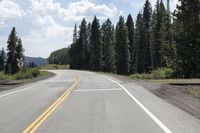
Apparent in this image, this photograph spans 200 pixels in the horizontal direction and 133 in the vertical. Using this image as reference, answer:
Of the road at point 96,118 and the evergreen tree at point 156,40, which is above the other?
the evergreen tree at point 156,40

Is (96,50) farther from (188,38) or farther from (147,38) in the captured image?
(188,38)

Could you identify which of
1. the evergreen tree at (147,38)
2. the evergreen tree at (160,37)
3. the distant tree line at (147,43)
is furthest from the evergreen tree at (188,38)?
the evergreen tree at (147,38)

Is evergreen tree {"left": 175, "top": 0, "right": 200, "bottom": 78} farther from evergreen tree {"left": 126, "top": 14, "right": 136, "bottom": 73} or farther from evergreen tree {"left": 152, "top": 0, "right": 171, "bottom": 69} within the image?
evergreen tree {"left": 126, "top": 14, "right": 136, "bottom": 73}

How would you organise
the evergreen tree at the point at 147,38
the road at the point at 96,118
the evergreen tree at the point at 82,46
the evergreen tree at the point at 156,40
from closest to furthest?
the road at the point at 96,118
the evergreen tree at the point at 156,40
the evergreen tree at the point at 147,38
the evergreen tree at the point at 82,46

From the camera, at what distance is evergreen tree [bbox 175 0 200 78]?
49.9m

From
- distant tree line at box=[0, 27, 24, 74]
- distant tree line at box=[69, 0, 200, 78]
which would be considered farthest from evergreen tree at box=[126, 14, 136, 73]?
distant tree line at box=[0, 27, 24, 74]

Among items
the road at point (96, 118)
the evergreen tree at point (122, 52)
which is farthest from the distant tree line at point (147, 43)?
the road at point (96, 118)

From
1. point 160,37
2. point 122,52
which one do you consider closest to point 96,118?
point 160,37

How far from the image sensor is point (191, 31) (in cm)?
5062

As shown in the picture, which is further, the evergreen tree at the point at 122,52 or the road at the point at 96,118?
the evergreen tree at the point at 122,52

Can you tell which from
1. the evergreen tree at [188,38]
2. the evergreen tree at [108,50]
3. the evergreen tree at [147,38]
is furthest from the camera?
the evergreen tree at [108,50]

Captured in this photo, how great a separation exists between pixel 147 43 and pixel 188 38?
187 feet

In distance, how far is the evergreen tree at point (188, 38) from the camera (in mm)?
49888

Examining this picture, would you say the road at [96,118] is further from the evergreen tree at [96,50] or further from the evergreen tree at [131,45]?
the evergreen tree at [96,50]
